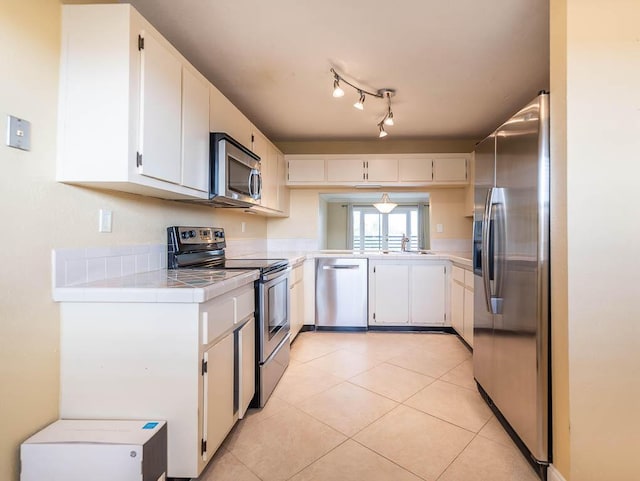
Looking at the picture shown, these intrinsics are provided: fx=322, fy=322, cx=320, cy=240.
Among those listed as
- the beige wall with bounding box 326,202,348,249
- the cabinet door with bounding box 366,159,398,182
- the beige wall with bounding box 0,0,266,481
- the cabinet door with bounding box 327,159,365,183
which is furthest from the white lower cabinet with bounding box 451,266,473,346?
the beige wall with bounding box 326,202,348,249

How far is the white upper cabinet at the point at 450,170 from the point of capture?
3.80m

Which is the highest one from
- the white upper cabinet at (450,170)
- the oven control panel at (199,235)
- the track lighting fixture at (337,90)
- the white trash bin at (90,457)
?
the track lighting fixture at (337,90)

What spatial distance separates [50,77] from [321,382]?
236cm

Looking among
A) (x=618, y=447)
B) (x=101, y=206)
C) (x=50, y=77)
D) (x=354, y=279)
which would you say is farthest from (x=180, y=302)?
(x=354, y=279)

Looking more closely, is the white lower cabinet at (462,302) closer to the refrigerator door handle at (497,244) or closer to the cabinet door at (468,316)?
the cabinet door at (468,316)

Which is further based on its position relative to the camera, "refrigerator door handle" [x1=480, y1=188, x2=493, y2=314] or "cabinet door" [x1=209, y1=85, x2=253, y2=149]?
"cabinet door" [x1=209, y1=85, x2=253, y2=149]

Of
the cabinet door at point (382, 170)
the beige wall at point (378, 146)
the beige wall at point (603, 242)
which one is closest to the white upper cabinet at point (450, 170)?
the beige wall at point (378, 146)

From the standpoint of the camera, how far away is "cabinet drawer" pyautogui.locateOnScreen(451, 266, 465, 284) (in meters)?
3.24

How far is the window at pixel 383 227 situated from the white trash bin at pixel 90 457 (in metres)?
6.30

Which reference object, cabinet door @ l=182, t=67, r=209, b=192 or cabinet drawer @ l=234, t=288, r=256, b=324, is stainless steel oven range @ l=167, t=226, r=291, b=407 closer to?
cabinet drawer @ l=234, t=288, r=256, b=324

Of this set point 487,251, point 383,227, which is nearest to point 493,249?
point 487,251

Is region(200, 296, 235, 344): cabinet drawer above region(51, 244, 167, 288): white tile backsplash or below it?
below

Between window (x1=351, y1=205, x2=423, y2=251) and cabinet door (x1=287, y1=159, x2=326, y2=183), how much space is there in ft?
11.3

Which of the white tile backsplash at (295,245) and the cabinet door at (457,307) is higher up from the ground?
the white tile backsplash at (295,245)
